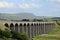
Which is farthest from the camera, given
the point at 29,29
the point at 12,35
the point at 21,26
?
the point at 29,29

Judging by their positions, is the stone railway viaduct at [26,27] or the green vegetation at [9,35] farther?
the stone railway viaduct at [26,27]

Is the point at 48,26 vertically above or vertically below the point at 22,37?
below

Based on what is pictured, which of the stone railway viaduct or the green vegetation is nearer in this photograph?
the green vegetation

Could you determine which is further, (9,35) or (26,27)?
(26,27)

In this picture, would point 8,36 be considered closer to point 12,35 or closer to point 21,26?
point 12,35

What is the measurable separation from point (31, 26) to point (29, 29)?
5.14m

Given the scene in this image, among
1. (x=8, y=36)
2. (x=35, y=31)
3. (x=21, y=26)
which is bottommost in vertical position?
(x=35, y=31)

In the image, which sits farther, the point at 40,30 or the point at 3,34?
the point at 40,30

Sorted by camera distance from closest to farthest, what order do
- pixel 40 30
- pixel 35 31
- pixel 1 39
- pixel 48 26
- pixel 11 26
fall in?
pixel 1 39 < pixel 11 26 < pixel 35 31 < pixel 40 30 < pixel 48 26

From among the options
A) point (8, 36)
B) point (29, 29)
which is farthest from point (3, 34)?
point (29, 29)

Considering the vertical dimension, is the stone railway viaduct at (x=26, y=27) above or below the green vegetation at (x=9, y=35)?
below

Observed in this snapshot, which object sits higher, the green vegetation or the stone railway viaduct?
the green vegetation

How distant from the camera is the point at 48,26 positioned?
144250mm

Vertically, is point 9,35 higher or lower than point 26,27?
higher
